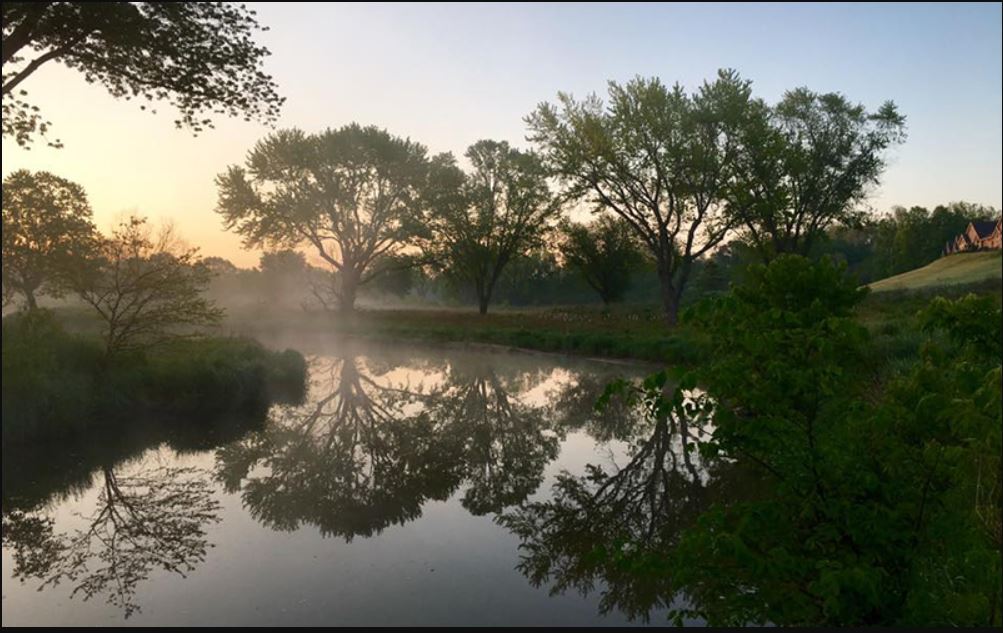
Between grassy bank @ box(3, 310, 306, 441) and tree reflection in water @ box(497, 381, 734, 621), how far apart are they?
10125mm

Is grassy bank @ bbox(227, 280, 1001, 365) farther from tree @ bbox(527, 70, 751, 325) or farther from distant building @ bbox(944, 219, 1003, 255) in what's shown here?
distant building @ bbox(944, 219, 1003, 255)

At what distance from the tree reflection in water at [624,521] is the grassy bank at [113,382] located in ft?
33.2

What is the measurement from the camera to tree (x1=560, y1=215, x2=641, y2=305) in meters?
56.2

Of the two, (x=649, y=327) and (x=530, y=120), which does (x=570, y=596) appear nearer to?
(x=649, y=327)

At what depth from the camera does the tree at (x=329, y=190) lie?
4378cm

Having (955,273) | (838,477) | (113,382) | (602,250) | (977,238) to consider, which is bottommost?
(113,382)

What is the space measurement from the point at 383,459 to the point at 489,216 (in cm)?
4096

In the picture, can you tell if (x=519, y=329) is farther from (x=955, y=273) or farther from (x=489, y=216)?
(x=955, y=273)

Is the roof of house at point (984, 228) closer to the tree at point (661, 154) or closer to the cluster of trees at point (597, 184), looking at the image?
the cluster of trees at point (597, 184)

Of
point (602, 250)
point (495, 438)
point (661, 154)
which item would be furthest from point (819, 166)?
point (495, 438)

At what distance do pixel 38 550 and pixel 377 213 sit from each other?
41.3 m

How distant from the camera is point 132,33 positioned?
410 inches

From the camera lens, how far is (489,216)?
50938mm

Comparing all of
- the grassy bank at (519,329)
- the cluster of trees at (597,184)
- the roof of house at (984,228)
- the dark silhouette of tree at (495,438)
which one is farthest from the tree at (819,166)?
the roof of house at (984,228)
